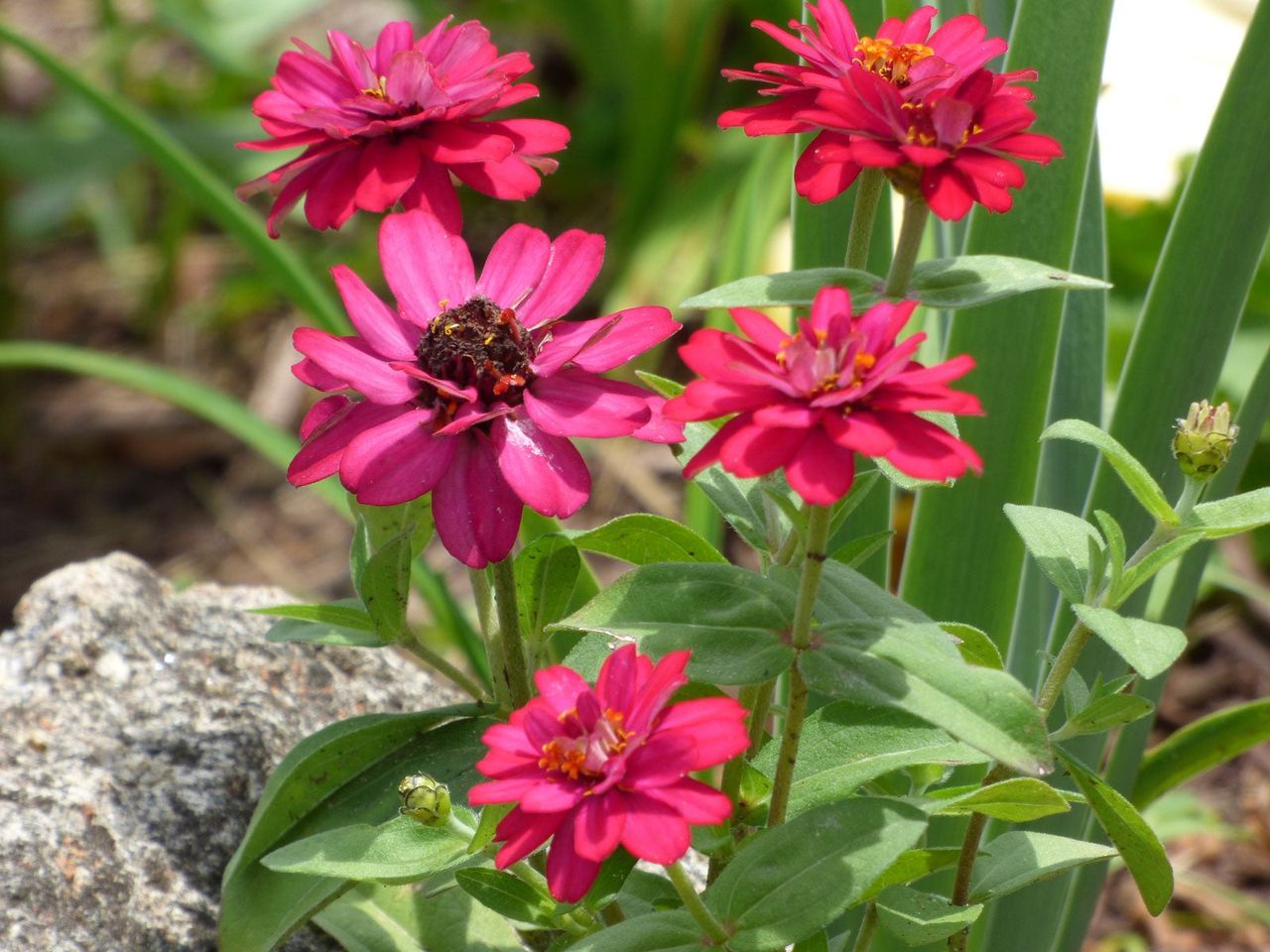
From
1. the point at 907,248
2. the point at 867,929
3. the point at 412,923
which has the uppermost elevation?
the point at 907,248

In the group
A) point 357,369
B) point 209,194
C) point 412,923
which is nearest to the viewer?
point 357,369

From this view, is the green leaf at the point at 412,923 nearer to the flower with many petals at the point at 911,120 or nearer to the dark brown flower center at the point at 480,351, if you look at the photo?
the dark brown flower center at the point at 480,351

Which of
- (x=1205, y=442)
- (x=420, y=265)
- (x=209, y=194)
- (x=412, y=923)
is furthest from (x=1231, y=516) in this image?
(x=209, y=194)

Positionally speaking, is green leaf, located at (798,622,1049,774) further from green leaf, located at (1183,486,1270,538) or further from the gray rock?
the gray rock

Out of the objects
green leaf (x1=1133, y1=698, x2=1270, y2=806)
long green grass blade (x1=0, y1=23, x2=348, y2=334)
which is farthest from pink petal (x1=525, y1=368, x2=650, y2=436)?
long green grass blade (x1=0, y1=23, x2=348, y2=334)

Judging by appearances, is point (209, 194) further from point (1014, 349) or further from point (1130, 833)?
point (1130, 833)

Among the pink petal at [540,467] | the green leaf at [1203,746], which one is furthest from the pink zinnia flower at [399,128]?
the green leaf at [1203,746]

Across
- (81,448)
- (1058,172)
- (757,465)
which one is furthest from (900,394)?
(81,448)
